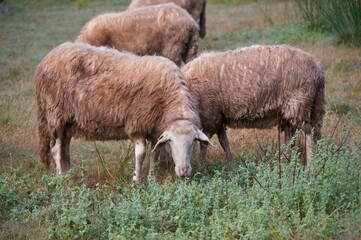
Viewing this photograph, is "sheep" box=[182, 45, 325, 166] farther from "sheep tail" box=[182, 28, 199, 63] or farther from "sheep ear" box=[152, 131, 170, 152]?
"sheep tail" box=[182, 28, 199, 63]

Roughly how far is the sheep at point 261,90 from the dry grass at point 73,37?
13.5 inches

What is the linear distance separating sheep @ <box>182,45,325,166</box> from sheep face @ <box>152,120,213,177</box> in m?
0.82

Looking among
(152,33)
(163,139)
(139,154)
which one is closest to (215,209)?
(163,139)

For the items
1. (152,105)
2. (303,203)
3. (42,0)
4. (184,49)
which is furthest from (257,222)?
(42,0)

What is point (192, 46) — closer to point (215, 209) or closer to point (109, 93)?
point (109, 93)

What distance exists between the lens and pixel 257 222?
5.23 m

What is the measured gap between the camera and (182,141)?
662 cm

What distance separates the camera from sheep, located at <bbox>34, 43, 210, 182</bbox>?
22.8ft

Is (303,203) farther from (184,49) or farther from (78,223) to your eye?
(184,49)

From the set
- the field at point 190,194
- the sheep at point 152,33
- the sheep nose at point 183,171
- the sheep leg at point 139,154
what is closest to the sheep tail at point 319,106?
the field at point 190,194

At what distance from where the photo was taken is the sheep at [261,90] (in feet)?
24.1

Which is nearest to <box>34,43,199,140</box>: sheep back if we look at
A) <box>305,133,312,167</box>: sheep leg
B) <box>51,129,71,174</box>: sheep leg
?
<box>51,129,71,174</box>: sheep leg

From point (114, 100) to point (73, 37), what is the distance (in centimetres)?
1152

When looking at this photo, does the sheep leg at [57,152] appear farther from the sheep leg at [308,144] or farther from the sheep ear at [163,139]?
the sheep leg at [308,144]
